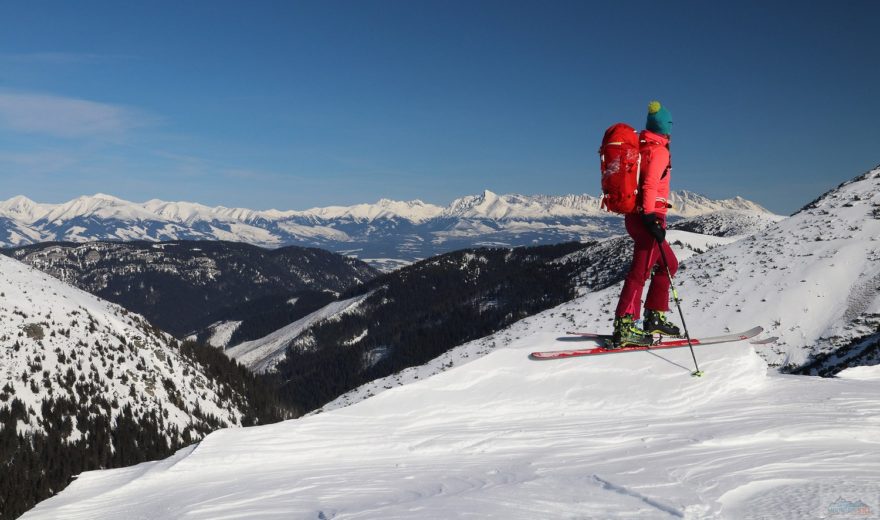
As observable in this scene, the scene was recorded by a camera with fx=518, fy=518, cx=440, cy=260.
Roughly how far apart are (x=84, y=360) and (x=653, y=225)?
100777 mm

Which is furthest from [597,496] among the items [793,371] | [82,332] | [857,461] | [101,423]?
[82,332]

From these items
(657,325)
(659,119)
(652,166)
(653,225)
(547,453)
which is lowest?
(547,453)

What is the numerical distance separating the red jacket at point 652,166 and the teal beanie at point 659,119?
19 centimetres

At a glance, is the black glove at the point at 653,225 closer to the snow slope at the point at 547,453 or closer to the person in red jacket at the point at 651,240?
the person in red jacket at the point at 651,240

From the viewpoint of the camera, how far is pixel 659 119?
10.7m

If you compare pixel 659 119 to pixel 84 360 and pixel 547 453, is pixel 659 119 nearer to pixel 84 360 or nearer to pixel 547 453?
pixel 547 453

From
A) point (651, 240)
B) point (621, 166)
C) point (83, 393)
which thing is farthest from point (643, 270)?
point (83, 393)

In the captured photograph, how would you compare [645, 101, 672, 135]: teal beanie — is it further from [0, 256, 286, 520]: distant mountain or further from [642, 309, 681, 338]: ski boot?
[0, 256, 286, 520]: distant mountain

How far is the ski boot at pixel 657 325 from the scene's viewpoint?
12.0 metres

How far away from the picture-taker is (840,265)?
4019cm

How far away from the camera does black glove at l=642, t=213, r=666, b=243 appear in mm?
10367

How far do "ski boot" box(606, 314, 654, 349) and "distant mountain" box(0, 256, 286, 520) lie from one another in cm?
6785

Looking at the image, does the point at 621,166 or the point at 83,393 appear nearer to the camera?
the point at 621,166

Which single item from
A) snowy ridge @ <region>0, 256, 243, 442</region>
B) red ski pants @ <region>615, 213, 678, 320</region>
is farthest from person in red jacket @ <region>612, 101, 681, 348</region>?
snowy ridge @ <region>0, 256, 243, 442</region>
